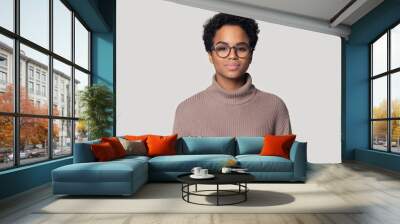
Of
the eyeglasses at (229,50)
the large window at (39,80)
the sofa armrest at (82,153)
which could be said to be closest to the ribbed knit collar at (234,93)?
the eyeglasses at (229,50)

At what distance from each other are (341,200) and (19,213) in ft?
11.8

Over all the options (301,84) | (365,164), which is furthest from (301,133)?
(365,164)

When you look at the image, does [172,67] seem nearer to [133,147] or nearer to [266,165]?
[133,147]

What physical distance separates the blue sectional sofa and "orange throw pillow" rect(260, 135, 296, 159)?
0.14m

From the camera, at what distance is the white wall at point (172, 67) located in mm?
8070

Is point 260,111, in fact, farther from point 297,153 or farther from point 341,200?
point 341,200

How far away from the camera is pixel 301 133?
27.0ft

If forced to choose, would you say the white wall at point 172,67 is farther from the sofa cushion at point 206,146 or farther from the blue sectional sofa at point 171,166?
the blue sectional sofa at point 171,166

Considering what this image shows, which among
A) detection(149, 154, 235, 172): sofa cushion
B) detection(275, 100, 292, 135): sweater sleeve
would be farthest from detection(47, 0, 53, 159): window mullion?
detection(275, 100, 292, 135): sweater sleeve

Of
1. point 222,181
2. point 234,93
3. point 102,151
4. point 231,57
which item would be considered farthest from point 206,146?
point 222,181

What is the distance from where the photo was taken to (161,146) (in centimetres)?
652

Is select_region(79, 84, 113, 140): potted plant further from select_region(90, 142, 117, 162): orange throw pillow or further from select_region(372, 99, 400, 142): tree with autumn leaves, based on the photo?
select_region(372, 99, 400, 142): tree with autumn leaves

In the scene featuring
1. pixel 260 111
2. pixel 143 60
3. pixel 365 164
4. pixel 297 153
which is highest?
pixel 143 60

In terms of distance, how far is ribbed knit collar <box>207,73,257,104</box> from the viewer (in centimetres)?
781
